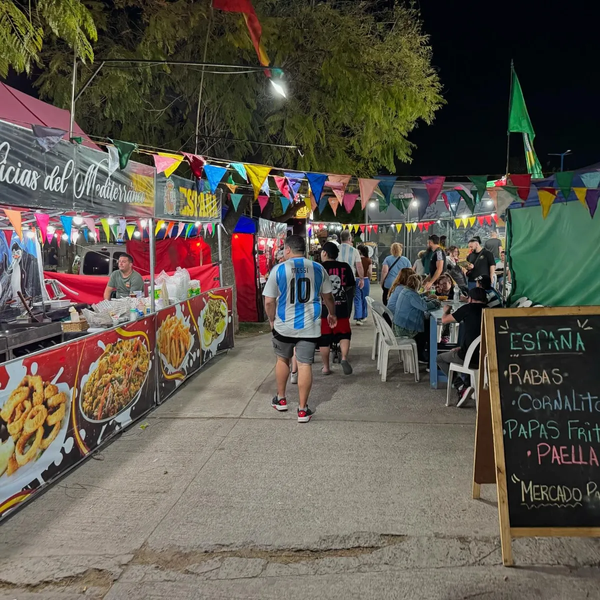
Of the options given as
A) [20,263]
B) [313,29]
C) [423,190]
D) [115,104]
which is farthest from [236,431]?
[313,29]

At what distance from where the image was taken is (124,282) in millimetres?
7582

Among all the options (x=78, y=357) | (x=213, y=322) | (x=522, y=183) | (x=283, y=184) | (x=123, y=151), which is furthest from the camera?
(x=283, y=184)

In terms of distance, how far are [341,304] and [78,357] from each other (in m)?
3.70

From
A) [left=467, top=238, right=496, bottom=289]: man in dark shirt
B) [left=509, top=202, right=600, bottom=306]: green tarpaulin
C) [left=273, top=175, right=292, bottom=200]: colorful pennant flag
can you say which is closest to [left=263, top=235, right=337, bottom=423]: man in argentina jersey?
[left=273, top=175, right=292, bottom=200]: colorful pennant flag

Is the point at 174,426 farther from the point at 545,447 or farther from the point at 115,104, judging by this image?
the point at 115,104

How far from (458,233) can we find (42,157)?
60.0 feet

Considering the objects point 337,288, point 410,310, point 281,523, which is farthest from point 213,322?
point 281,523

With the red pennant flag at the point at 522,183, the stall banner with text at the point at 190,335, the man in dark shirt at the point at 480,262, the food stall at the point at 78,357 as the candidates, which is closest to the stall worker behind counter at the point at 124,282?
the food stall at the point at 78,357

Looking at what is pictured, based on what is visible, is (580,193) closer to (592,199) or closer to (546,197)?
(592,199)

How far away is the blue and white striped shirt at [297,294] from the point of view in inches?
201

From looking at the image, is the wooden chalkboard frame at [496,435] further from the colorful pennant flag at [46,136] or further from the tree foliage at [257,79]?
the tree foliage at [257,79]

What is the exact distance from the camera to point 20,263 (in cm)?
870

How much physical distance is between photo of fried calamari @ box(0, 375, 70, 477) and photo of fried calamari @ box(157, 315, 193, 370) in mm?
1990

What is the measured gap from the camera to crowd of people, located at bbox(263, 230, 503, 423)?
514cm
